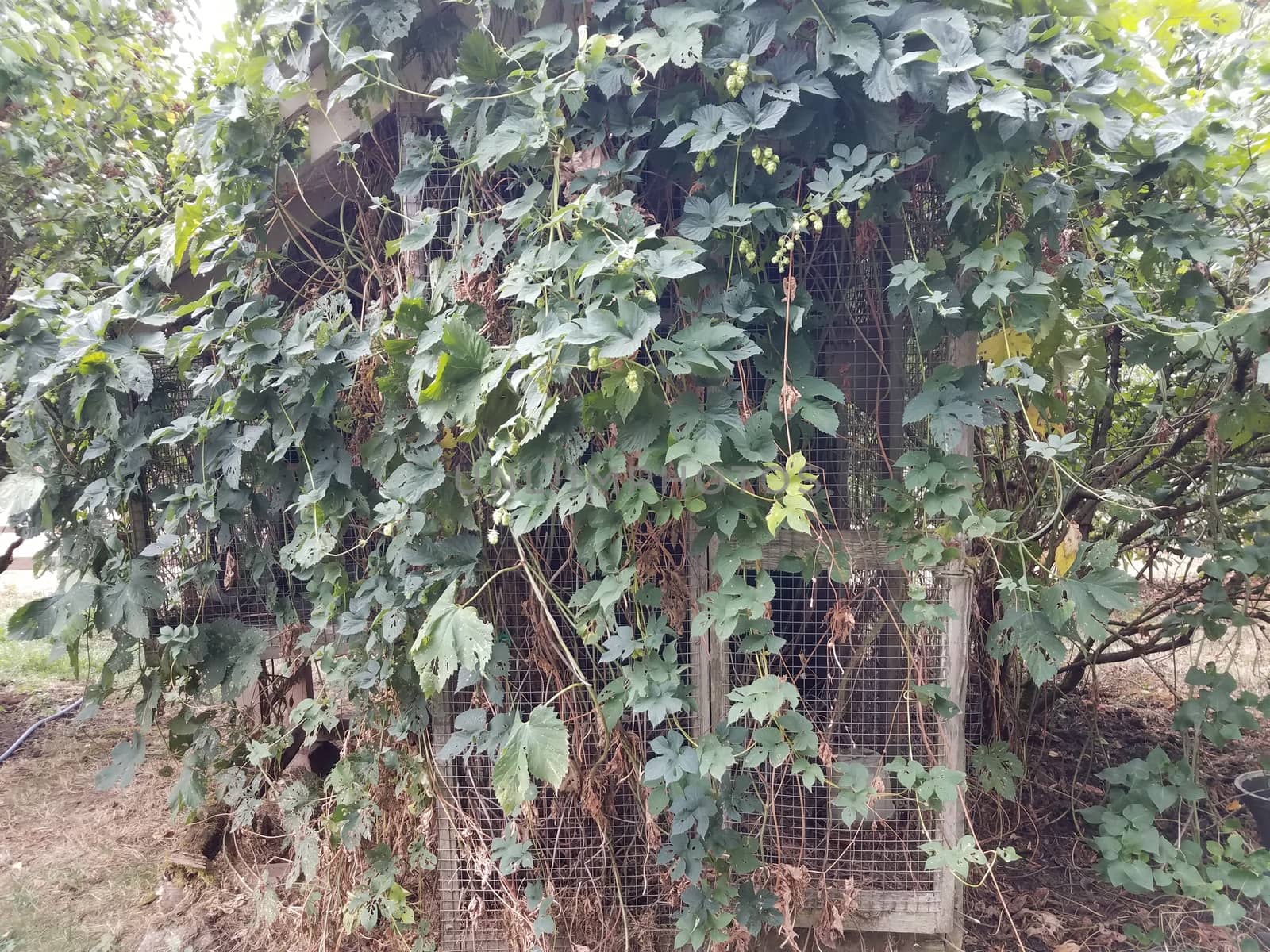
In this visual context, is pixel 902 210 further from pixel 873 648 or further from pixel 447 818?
pixel 447 818

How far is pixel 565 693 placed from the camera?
2098 millimetres

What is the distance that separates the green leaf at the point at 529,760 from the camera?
1740 mm

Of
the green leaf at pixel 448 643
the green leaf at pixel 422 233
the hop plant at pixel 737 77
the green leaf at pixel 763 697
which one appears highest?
the hop plant at pixel 737 77

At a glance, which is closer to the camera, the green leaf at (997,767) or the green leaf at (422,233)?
the green leaf at (422,233)

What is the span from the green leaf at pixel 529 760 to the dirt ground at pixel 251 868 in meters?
1.09

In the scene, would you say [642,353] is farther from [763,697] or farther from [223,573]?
[223,573]

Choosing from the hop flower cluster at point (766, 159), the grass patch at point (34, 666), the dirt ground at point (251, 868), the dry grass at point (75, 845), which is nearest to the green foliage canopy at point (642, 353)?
the hop flower cluster at point (766, 159)

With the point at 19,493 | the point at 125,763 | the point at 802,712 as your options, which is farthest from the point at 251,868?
the point at 802,712

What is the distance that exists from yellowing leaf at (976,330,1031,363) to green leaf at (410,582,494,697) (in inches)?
58.3

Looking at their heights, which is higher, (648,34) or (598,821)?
(648,34)

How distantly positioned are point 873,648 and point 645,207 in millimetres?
1524

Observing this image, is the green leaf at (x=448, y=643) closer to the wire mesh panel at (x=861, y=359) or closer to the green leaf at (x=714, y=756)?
the green leaf at (x=714, y=756)

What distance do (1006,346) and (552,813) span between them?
1.88 meters

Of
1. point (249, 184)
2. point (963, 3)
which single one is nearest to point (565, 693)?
point (249, 184)
